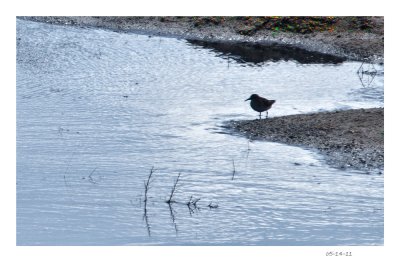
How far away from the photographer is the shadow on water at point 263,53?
23.8m

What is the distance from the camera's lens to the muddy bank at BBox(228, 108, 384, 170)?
48.5 feet

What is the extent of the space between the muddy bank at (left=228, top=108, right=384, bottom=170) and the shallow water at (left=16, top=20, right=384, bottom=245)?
41 cm

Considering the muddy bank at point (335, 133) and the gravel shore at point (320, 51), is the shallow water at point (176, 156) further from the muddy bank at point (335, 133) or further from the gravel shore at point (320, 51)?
the gravel shore at point (320, 51)

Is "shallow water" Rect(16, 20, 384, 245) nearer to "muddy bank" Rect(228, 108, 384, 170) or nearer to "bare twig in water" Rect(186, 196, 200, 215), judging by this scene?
"bare twig in water" Rect(186, 196, 200, 215)

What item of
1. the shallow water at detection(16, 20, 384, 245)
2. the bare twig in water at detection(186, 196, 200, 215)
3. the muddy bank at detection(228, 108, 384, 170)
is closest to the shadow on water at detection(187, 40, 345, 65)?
the shallow water at detection(16, 20, 384, 245)

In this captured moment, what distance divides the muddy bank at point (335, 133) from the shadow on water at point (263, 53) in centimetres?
644

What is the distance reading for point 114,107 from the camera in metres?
18.0

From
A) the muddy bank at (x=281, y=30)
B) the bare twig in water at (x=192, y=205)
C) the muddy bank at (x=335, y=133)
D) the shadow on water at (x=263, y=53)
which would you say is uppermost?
the muddy bank at (x=281, y=30)

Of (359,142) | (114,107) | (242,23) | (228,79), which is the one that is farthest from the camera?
(242,23)

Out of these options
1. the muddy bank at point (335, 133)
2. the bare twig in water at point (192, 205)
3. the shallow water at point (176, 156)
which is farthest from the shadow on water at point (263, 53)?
the bare twig in water at point (192, 205)

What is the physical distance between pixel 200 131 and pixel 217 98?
284cm
